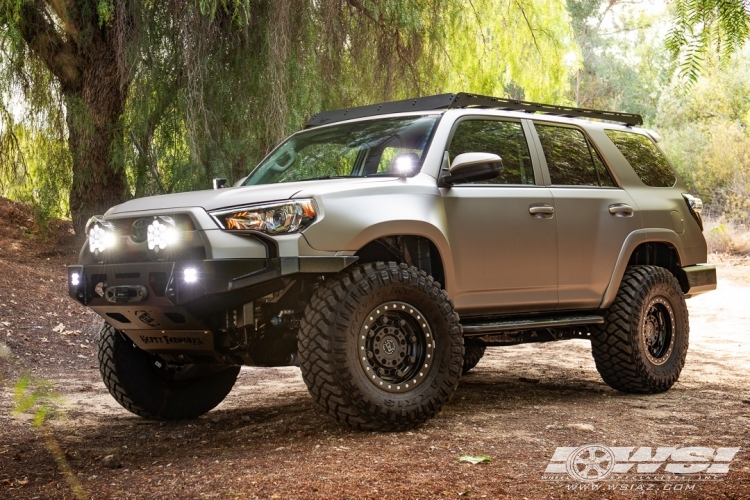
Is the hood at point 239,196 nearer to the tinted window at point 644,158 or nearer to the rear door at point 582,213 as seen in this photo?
the rear door at point 582,213

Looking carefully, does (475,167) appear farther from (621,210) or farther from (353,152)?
(621,210)

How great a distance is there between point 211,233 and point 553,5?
9541mm

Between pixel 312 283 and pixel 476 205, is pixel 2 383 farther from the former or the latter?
pixel 476 205

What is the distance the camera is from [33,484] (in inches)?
188

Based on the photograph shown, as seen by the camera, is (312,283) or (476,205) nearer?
(312,283)

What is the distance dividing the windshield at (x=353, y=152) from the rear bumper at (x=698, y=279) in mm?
2859

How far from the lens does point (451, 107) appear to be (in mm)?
6383

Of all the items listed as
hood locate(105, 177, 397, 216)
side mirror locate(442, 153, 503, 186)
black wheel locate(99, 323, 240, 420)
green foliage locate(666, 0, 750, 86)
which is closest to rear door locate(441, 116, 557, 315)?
side mirror locate(442, 153, 503, 186)

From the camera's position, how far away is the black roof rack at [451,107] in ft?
21.0

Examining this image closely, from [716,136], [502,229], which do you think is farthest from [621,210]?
[716,136]

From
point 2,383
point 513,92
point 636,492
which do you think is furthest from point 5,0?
point 513,92

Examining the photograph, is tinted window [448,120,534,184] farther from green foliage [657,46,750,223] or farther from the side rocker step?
green foliage [657,46,750,223]

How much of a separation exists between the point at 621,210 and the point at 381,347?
265cm

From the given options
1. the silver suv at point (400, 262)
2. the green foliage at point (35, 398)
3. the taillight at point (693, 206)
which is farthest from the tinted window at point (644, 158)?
the green foliage at point (35, 398)
